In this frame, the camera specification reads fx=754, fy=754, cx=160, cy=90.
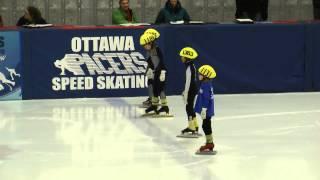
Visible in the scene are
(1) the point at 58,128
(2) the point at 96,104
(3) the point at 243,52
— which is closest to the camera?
(1) the point at 58,128

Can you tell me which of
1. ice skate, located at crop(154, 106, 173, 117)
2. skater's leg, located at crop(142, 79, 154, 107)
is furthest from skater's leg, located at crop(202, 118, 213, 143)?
skater's leg, located at crop(142, 79, 154, 107)

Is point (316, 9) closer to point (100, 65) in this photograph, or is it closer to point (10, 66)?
point (100, 65)

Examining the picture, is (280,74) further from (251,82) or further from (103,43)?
(103,43)

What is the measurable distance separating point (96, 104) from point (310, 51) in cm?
466

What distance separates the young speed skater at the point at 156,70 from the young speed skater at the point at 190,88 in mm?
1356

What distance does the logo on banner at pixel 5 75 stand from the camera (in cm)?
1430

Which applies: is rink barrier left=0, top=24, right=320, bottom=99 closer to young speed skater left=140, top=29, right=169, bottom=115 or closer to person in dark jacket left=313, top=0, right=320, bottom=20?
young speed skater left=140, top=29, right=169, bottom=115

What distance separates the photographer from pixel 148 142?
1033 cm

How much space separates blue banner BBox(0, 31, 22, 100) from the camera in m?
14.3

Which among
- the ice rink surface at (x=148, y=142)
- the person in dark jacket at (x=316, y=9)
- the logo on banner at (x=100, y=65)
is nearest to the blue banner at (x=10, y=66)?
the ice rink surface at (x=148, y=142)

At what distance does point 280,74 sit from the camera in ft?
50.7

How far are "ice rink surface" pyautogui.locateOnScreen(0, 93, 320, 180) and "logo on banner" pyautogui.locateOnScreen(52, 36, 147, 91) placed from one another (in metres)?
0.38

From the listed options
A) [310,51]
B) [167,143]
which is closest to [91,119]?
[167,143]

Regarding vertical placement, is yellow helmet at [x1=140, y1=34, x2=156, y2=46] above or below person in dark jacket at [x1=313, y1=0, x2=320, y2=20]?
below
